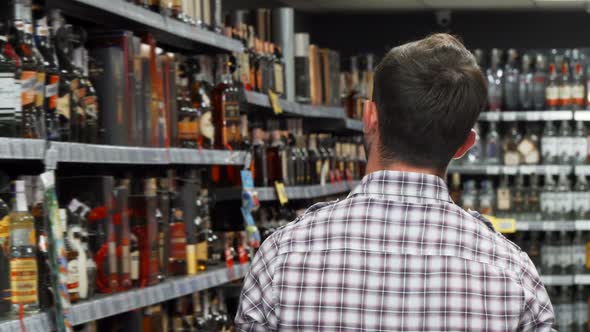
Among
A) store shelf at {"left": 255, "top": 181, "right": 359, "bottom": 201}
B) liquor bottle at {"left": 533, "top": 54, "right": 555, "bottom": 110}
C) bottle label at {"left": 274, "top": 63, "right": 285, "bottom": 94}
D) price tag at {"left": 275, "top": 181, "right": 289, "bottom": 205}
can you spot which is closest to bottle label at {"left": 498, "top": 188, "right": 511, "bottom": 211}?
liquor bottle at {"left": 533, "top": 54, "right": 555, "bottom": 110}

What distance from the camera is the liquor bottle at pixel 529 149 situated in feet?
25.4

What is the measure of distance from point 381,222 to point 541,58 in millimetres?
6586

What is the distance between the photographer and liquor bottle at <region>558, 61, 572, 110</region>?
25.3 feet

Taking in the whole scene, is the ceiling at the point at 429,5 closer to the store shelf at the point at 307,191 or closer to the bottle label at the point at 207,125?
the store shelf at the point at 307,191

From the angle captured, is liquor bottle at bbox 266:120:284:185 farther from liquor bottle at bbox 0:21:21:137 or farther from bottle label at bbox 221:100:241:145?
liquor bottle at bbox 0:21:21:137

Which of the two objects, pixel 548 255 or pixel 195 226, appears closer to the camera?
pixel 195 226

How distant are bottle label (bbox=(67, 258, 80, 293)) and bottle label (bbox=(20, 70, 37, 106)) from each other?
0.43 metres

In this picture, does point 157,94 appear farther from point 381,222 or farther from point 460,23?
point 460,23

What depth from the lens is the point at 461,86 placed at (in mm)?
1495

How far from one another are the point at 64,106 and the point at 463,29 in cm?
629

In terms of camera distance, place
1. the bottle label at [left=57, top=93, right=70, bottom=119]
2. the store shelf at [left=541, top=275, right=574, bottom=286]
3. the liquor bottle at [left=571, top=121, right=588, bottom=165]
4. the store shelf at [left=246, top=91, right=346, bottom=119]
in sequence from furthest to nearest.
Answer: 1. the liquor bottle at [left=571, top=121, right=588, bottom=165]
2. the store shelf at [left=541, top=275, right=574, bottom=286]
3. the store shelf at [left=246, top=91, right=346, bottom=119]
4. the bottle label at [left=57, top=93, right=70, bottom=119]

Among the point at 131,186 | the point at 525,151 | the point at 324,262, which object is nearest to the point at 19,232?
the point at 131,186

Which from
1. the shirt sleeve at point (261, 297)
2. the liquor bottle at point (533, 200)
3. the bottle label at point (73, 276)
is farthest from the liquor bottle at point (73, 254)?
the liquor bottle at point (533, 200)

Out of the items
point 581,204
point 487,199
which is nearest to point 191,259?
point 487,199
